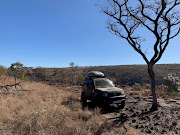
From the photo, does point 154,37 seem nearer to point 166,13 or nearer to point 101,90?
point 166,13

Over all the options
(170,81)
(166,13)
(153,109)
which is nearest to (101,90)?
(153,109)

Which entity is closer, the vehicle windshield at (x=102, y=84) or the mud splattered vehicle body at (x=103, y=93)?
the mud splattered vehicle body at (x=103, y=93)

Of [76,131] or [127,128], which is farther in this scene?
[127,128]

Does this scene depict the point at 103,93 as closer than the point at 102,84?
Yes

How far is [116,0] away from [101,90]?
595 centimetres

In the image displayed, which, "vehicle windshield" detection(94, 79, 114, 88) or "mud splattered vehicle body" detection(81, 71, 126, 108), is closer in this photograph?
"mud splattered vehicle body" detection(81, 71, 126, 108)

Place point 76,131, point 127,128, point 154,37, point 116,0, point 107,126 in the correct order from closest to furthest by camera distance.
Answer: point 76,131, point 107,126, point 127,128, point 154,37, point 116,0

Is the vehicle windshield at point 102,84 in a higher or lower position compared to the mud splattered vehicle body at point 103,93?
higher

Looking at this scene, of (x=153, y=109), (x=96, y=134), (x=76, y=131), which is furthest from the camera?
(x=153, y=109)

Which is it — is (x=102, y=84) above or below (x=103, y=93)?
above

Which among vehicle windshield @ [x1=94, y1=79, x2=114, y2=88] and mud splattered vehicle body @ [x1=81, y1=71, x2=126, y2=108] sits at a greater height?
vehicle windshield @ [x1=94, y1=79, x2=114, y2=88]

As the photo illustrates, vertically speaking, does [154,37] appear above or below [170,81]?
above

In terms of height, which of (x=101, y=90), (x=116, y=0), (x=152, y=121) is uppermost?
(x=116, y=0)

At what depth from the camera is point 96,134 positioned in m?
4.63
